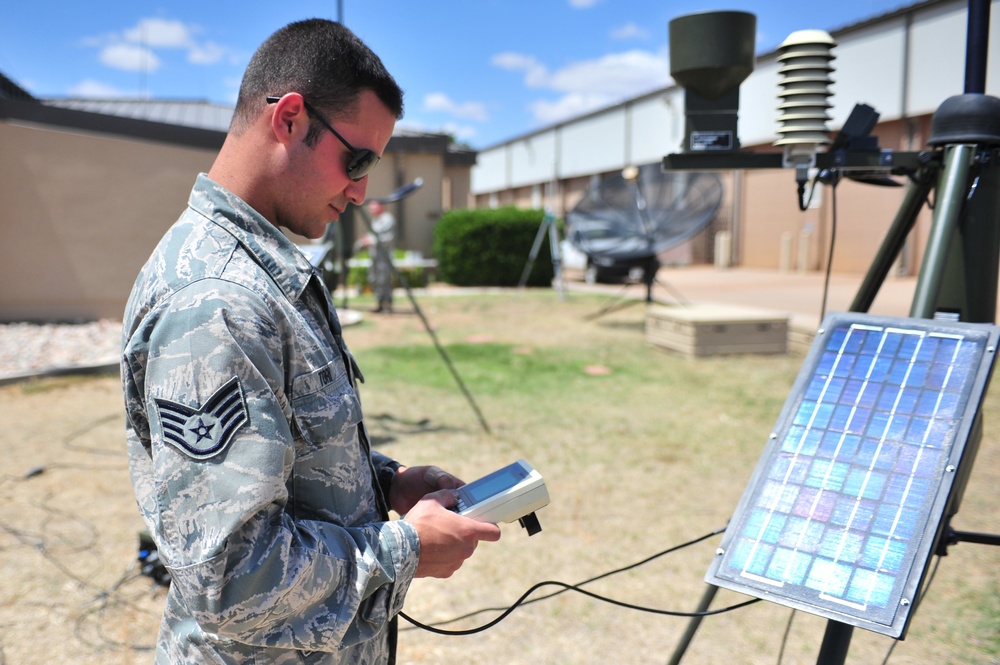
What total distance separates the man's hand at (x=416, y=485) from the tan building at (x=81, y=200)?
10490 mm

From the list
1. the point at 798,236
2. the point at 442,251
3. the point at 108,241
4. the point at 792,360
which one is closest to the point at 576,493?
the point at 792,360

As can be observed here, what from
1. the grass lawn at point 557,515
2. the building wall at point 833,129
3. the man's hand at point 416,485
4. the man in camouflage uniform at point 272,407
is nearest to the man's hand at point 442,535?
the man in camouflage uniform at point 272,407

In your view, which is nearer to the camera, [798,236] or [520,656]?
[520,656]

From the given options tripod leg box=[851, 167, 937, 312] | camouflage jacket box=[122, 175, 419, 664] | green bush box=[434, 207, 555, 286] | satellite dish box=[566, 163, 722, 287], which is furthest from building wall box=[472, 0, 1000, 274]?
camouflage jacket box=[122, 175, 419, 664]

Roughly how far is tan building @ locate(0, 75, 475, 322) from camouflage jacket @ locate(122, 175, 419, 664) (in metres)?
10.7

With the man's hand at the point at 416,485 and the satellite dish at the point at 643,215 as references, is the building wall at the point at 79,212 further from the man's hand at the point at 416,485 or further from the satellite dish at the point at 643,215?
the man's hand at the point at 416,485

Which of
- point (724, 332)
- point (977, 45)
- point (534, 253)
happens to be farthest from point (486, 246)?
point (977, 45)

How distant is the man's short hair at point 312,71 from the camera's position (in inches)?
48.4

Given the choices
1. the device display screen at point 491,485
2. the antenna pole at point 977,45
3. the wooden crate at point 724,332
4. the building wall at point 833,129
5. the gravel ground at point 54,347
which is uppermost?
the building wall at point 833,129

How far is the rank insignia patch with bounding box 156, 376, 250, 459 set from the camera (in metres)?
1.03

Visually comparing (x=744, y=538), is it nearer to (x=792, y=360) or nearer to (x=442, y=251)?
(x=792, y=360)

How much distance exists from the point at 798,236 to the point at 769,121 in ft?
12.1

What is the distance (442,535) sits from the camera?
1.28 meters

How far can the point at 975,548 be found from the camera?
13.1 ft
